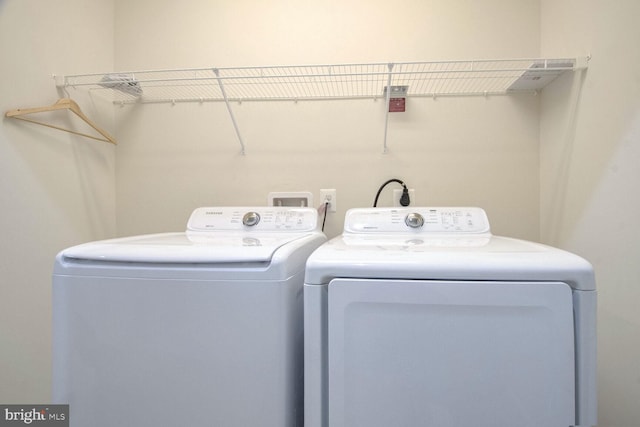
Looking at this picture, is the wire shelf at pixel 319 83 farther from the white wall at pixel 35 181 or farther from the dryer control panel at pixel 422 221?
the dryer control panel at pixel 422 221

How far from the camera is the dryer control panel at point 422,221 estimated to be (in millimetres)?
1157

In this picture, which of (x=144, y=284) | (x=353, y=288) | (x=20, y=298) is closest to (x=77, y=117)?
(x=20, y=298)

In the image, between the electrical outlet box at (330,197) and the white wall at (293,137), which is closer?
the white wall at (293,137)

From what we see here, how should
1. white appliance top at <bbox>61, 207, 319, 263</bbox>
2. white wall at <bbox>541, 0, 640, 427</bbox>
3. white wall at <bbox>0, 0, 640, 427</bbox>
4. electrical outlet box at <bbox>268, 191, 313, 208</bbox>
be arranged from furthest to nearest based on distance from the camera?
electrical outlet box at <bbox>268, 191, 313, 208</bbox> → white wall at <bbox>0, 0, 640, 427</bbox> → white wall at <bbox>541, 0, 640, 427</bbox> → white appliance top at <bbox>61, 207, 319, 263</bbox>

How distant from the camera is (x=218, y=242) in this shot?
0.88 m

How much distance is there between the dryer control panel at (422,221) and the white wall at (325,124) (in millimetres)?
293

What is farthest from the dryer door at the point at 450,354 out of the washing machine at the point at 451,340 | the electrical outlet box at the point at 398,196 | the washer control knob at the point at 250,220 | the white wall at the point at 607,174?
the electrical outlet box at the point at 398,196

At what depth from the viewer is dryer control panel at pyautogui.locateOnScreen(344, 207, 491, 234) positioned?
1157mm

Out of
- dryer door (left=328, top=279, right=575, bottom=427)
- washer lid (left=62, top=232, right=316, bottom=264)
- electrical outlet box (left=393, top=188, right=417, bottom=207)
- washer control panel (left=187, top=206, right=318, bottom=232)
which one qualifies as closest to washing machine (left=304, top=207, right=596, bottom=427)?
dryer door (left=328, top=279, right=575, bottom=427)

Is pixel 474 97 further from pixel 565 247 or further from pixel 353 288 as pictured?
pixel 353 288

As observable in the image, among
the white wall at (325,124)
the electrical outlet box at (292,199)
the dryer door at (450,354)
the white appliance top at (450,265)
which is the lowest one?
the dryer door at (450,354)

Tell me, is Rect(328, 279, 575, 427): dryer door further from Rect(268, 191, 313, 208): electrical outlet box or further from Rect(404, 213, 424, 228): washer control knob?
Rect(268, 191, 313, 208): electrical outlet box

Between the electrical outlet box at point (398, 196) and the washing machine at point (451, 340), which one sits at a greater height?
the electrical outlet box at point (398, 196)

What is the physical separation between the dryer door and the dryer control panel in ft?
1.83
